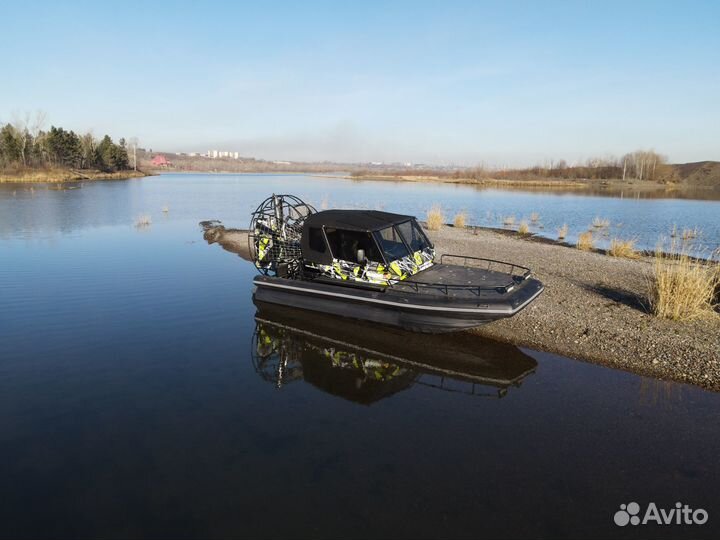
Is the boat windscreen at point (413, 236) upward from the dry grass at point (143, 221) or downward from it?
upward

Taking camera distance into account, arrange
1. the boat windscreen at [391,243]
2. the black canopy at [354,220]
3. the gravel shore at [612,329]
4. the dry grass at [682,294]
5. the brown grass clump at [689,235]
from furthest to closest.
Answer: the brown grass clump at [689,235]
the black canopy at [354,220]
the boat windscreen at [391,243]
the dry grass at [682,294]
the gravel shore at [612,329]

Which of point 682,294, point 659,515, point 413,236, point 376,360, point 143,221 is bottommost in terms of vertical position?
point 659,515

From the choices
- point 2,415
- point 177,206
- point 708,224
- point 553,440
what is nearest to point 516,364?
point 553,440

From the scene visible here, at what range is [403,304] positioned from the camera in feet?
29.8

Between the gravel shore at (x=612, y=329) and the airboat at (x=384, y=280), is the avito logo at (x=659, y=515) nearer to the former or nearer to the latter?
the gravel shore at (x=612, y=329)

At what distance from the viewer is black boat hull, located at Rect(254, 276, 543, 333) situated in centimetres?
845

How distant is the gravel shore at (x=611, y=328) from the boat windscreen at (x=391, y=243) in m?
2.40

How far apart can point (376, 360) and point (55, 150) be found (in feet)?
280

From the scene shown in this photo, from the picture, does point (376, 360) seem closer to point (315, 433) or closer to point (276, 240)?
point (315, 433)

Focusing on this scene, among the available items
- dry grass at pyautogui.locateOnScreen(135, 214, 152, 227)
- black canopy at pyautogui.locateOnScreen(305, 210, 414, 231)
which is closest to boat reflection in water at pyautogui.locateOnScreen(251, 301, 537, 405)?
black canopy at pyautogui.locateOnScreen(305, 210, 414, 231)

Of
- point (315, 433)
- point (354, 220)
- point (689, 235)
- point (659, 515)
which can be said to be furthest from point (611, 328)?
point (689, 235)

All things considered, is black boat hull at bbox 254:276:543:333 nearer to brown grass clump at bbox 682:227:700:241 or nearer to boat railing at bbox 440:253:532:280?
boat railing at bbox 440:253:532:280

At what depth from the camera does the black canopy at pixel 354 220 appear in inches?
400

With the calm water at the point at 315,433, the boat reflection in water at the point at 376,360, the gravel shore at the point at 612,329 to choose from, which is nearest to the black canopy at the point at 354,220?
the boat reflection in water at the point at 376,360
